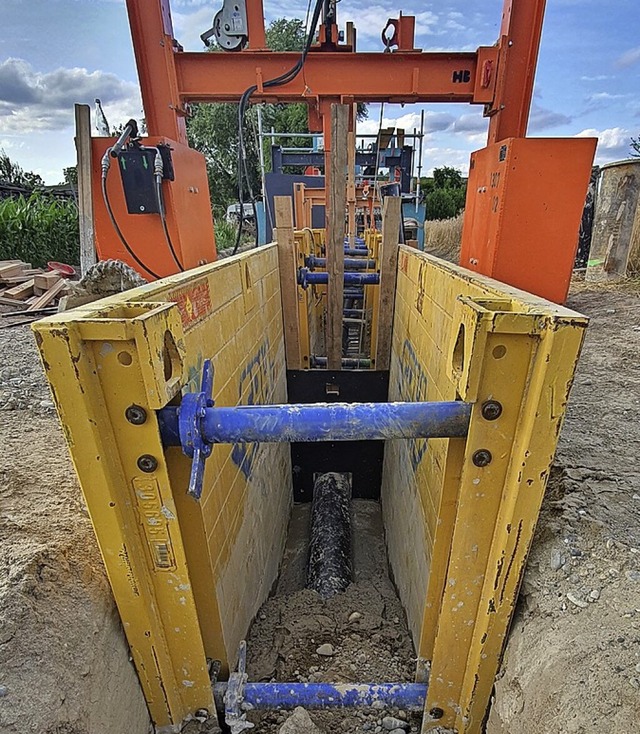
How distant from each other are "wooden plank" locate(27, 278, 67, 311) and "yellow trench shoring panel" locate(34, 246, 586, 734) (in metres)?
Result: 5.23

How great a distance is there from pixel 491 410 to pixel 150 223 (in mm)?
3240

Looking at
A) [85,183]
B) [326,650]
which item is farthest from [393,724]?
[85,183]

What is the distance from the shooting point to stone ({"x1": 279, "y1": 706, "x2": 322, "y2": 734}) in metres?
1.66

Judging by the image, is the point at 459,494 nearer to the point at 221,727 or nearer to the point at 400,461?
the point at 221,727

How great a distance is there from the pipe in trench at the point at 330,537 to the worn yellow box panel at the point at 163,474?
61cm

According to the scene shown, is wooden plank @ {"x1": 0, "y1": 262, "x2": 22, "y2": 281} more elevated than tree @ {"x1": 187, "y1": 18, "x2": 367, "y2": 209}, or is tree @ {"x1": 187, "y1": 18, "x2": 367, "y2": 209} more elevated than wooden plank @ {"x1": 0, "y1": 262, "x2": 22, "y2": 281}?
tree @ {"x1": 187, "y1": 18, "x2": 367, "y2": 209}

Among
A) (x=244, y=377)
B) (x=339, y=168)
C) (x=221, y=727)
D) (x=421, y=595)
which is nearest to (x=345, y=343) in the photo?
(x=339, y=168)

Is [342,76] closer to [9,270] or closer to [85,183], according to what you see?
[85,183]

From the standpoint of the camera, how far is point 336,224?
3459 mm

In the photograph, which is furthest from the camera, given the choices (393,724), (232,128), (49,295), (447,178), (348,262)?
(447,178)

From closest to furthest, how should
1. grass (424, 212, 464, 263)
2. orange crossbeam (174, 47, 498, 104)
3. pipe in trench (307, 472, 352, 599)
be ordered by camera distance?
pipe in trench (307, 472, 352, 599) → orange crossbeam (174, 47, 498, 104) → grass (424, 212, 464, 263)

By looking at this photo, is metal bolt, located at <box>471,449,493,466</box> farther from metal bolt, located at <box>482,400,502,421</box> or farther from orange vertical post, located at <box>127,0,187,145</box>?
orange vertical post, located at <box>127,0,187,145</box>

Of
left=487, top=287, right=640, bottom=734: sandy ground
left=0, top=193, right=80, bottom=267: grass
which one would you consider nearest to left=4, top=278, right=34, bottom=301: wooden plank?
left=0, top=193, right=80, bottom=267: grass

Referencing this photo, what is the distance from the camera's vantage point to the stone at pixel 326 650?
223cm
